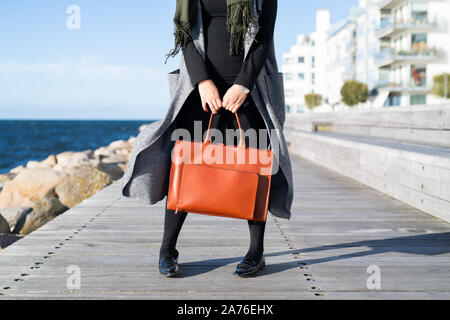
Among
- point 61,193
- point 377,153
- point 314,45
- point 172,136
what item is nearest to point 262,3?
point 172,136

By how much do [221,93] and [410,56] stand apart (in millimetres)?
35761

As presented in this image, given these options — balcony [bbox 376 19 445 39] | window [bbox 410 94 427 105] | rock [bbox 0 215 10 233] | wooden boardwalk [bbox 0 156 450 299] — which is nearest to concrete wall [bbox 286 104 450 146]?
wooden boardwalk [bbox 0 156 450 299]

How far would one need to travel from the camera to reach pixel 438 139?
7223mm

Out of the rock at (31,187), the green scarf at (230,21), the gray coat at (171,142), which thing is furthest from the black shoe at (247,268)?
the rock at (31,187)

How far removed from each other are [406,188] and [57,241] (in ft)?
10.7

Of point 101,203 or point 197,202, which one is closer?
point 197,202

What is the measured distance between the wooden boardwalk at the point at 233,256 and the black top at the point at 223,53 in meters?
1.00

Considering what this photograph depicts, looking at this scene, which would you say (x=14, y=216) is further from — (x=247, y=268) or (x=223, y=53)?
(x=223, y=53)

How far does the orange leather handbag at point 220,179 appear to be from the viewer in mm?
2213

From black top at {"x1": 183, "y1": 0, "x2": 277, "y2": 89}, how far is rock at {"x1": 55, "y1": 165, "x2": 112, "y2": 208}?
180 inches

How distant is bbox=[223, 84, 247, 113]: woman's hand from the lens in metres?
2.24

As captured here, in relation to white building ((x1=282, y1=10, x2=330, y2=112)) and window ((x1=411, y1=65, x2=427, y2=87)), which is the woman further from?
white building ((x1=282, y1=10, x2=330, y2=112))

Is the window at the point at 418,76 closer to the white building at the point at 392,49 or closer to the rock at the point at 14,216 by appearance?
the white building at the point at 392,49
